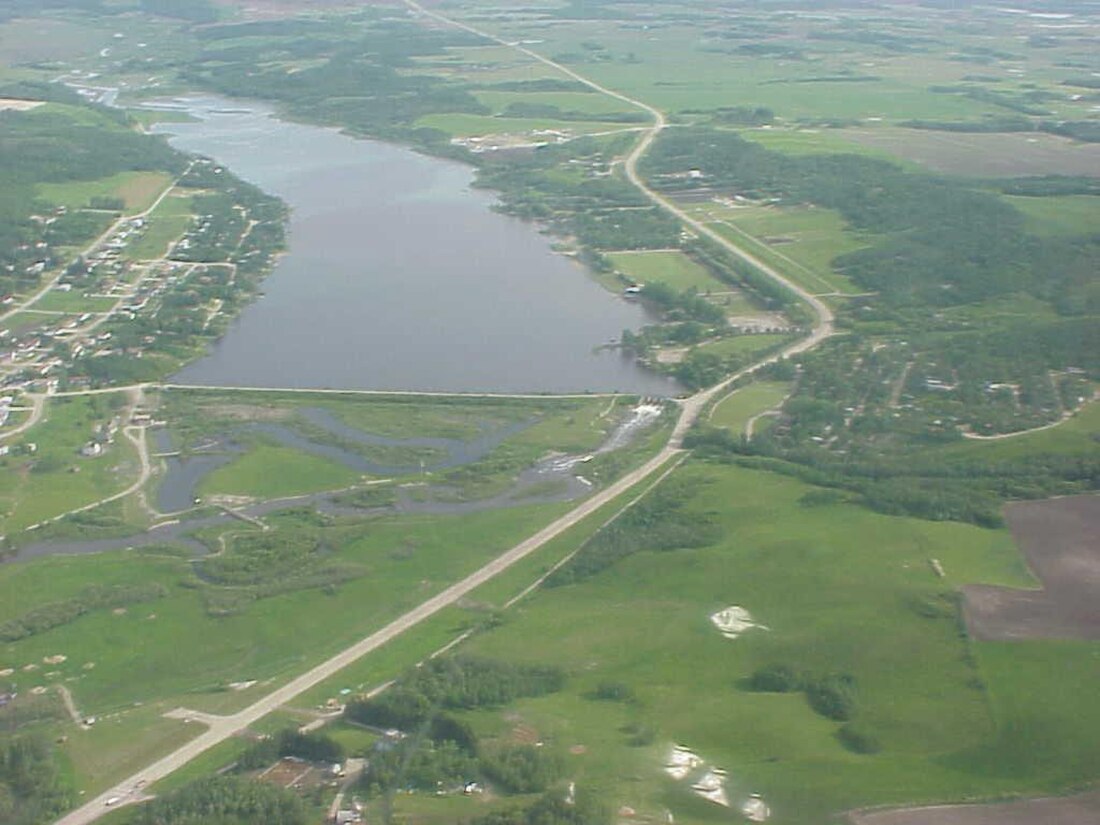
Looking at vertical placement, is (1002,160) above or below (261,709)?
above

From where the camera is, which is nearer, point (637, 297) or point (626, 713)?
point (626, 713)

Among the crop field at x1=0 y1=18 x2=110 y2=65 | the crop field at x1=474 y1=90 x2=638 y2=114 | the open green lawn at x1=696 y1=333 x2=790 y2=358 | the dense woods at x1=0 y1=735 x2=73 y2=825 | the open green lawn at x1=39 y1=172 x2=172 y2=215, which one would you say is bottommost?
the dense woods at x1=0 y1=735 x2=73 y2=825

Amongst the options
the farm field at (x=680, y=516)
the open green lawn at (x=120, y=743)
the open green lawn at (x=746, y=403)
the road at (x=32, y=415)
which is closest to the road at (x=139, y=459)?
the farm field at (x=680, y=516)

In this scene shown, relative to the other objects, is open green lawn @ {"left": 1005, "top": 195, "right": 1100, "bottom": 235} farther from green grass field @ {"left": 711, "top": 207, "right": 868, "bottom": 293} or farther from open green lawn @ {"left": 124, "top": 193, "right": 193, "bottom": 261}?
open green lawn @ {"left": 124, "top": 193, "right": 193, "bottom": 261}

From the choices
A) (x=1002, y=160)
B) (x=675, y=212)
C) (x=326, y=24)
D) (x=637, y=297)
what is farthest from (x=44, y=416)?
(x=326, y=24)

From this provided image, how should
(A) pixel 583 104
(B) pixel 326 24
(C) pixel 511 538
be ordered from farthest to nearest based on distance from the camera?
1. (B) pixel 326 24
2. (A) pixel 583 104
3. (C) pixel 511 538

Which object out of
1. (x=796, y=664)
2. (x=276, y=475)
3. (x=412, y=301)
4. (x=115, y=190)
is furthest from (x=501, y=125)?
(x=796, y=664)

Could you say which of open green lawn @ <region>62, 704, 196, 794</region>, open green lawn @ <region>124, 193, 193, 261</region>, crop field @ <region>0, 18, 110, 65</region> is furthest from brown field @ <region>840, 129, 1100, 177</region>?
crop field @ <region>0, 18, 110, 65</region>

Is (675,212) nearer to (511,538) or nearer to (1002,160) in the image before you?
(1002,160)
